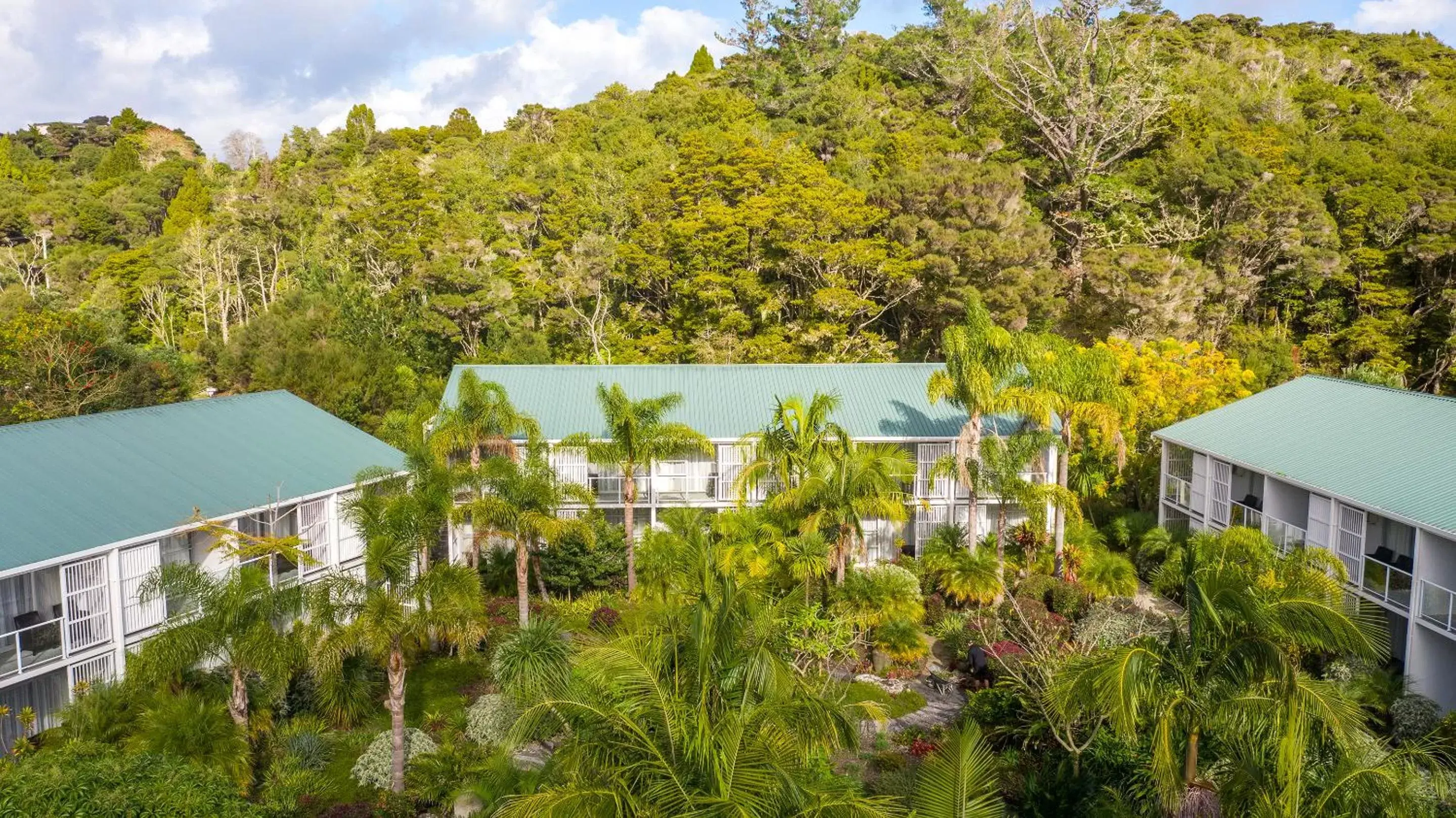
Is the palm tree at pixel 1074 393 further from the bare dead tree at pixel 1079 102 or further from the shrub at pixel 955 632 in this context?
the bare dead tree at pixel 1079 102

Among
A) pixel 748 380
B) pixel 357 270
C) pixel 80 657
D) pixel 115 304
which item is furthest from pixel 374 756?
pixel 115 304

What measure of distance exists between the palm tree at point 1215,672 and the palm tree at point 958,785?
1.90m

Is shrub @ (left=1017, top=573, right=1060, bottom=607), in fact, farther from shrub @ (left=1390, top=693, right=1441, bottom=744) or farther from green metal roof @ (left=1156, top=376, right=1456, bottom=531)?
shrub @ (left=1390, top=693, right=1441, bottom=744)

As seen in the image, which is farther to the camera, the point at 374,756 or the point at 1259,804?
the point at 374,756

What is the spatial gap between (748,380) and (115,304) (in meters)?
43.5

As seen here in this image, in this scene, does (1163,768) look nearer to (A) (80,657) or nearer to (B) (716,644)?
(B) (716,644)

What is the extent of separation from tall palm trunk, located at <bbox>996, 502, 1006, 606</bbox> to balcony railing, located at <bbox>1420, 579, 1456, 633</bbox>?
7464 millimetres

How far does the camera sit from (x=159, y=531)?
17.9 metres

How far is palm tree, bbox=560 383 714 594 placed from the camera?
21.9 metres

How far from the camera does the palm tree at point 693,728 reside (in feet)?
26.7

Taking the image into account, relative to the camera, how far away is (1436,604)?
17.3 meters

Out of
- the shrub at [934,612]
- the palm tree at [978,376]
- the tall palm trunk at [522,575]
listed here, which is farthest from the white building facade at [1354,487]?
the tall palm trunk at [522,575]

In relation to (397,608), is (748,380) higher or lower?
higher

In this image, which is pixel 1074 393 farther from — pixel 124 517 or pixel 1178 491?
pixel 124 517
